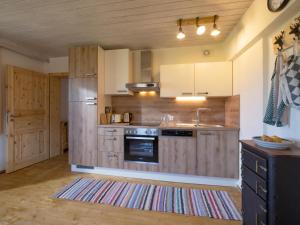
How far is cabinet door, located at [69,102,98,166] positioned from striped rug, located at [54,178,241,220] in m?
0.55

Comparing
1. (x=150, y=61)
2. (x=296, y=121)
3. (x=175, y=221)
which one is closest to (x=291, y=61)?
(x=296, y=121)

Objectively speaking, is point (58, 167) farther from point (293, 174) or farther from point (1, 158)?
point (293, 174)

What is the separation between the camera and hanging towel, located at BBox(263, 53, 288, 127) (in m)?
1.62

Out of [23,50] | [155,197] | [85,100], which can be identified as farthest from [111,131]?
[23,50]

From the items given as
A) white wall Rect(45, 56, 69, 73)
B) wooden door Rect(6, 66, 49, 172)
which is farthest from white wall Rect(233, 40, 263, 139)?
wooden door Rect(6, 66, 49, 172)

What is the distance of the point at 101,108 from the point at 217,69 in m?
2.28

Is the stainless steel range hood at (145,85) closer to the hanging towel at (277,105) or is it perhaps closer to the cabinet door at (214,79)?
the cabinet door at (214,79)

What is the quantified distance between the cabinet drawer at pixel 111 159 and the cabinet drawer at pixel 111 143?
0.08 metres

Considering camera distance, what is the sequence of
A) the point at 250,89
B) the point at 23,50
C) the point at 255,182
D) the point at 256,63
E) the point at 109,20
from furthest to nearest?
the point at 23,50 < the point at 109,20 < the point at 250,89 < the point at 256,63 < the point at 255,182

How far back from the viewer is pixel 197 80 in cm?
316

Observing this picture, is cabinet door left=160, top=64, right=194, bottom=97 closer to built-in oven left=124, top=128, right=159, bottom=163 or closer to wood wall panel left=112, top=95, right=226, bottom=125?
wood wall panel left=112, top=95, right=226, bottom=125

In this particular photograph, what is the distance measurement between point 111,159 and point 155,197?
118cm

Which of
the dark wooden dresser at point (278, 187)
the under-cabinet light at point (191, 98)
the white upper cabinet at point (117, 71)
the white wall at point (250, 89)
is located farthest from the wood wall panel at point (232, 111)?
the white upper cabinet at point (117, 71)

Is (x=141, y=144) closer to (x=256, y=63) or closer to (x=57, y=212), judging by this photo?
(x=57, y=212)
